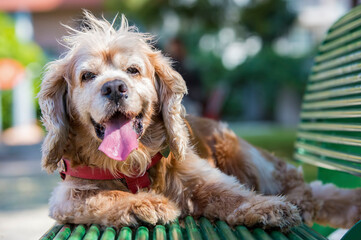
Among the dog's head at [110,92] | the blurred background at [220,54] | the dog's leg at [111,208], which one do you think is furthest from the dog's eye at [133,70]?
the blurred background at [220,54]

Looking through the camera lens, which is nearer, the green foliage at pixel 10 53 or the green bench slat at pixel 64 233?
the green bench slat at pixel 64 233

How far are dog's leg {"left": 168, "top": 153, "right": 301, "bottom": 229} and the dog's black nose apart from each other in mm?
648

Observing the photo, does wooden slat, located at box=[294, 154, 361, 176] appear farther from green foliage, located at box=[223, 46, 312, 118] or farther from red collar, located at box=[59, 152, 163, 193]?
green foliage, located at box=[223, 46, 312, 118]

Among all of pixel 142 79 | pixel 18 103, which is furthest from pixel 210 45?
pixel 142 79

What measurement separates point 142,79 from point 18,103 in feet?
49.5

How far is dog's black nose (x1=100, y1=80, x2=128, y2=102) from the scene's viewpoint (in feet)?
8.92

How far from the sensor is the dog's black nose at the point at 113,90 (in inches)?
107

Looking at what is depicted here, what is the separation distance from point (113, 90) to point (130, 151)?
0.39 m

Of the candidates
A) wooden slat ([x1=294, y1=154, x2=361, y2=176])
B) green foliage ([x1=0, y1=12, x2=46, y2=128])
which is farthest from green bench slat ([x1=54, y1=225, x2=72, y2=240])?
green foliage ([x1=0, y1=12, x2=46, y2=128])

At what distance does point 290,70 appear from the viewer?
20891mm

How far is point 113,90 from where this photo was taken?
2725mm

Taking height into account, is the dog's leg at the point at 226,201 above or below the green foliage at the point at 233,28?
below

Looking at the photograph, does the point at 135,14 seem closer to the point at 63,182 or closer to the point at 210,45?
the point at 210,45

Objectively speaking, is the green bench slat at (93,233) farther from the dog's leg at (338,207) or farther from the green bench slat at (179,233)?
the dog's leg at (338,207)
